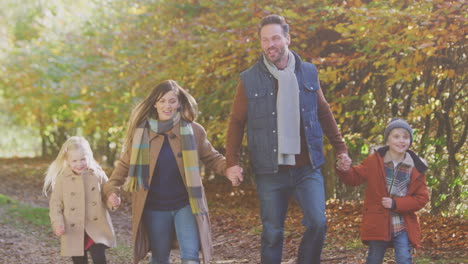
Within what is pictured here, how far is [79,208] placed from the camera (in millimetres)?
5180

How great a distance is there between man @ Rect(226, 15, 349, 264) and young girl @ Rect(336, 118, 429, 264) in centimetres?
43

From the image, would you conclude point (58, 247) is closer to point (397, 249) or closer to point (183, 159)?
point (183, 159)

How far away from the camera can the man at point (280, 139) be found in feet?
14.9

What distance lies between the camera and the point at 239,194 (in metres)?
13.6

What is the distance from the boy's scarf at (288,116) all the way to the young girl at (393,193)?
1.84 feet

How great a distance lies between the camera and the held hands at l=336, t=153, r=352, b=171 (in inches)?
191

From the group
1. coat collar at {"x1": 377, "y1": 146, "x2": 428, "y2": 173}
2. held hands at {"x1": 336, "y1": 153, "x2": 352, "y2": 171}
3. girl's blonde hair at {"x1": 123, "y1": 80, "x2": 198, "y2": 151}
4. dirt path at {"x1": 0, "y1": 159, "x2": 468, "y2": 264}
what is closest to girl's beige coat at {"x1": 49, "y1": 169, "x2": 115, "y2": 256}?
girl's blonde hair at {"x1": 123, "y1": 80, "x2": 198, "y2": 151}

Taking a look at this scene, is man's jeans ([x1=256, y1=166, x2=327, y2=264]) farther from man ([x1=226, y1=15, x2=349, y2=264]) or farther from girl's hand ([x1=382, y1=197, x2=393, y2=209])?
girl's hand ([x1=382, y1=197, x2=393, y2=209])

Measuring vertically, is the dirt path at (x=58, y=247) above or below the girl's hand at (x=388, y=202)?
below

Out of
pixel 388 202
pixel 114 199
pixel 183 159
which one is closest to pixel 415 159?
pixel 388 202

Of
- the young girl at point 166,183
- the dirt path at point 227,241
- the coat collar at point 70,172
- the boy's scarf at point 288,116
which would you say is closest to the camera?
the boy's scarf at point 288,116

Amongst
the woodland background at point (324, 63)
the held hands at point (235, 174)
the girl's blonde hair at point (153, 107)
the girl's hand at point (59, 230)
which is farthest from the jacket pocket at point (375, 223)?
the woodland background at point (324, 63)

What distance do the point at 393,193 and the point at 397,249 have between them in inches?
16.5

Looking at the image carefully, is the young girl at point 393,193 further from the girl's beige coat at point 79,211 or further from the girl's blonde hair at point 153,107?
the girl's beige coat at point 79,211
